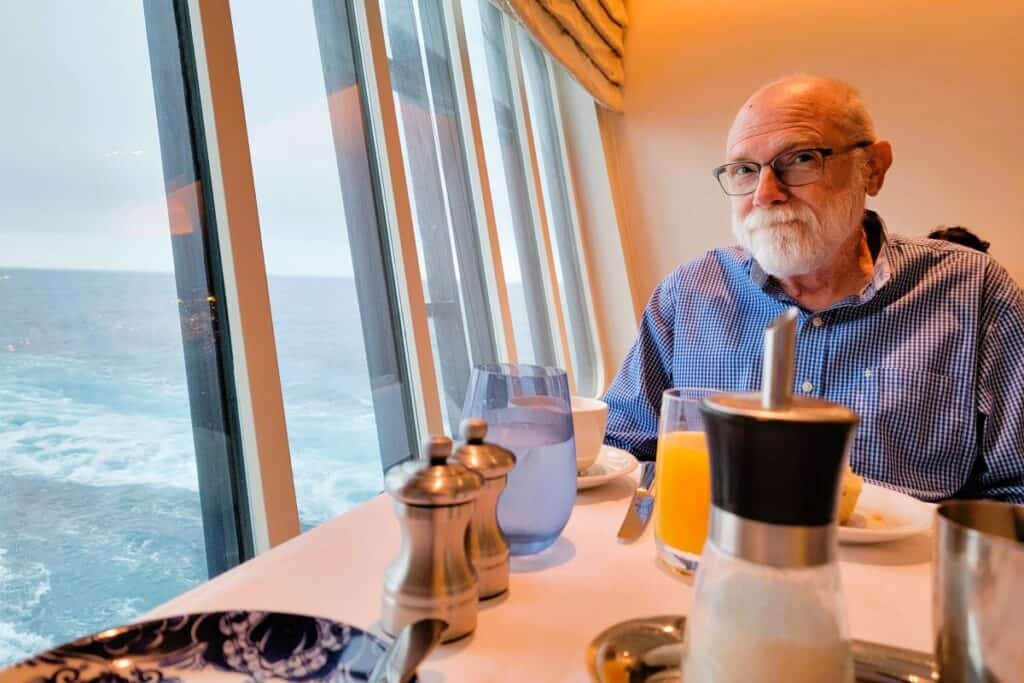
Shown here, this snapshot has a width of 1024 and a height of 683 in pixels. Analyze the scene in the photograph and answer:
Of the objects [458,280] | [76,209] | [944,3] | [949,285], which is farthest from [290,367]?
[944,3]

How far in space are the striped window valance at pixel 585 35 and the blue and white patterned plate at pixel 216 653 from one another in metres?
1.57

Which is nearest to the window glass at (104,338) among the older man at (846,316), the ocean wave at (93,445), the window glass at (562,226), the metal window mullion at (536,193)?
the ocean wave at (93,445)

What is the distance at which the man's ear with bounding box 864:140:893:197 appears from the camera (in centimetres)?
118

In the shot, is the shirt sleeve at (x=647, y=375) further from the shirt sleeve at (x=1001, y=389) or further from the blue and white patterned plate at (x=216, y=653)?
the blue and white patterned plate at (x=216, y=653)

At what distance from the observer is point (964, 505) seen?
13.0 inches

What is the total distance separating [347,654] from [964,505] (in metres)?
0.36

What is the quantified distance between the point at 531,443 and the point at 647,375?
0.83m

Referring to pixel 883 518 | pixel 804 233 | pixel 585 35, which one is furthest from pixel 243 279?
pixel 585 35

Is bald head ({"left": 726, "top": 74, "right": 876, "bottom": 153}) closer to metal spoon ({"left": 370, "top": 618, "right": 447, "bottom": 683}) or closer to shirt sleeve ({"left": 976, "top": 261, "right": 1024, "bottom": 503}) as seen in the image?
shirt sleeve ({"left": 976, "top": 261, "right": 1024, "bottom": 503})

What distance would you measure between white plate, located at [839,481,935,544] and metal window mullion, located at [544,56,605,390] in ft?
5.69

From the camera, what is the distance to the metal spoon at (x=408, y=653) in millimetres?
317

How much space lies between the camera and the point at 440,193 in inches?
62.6

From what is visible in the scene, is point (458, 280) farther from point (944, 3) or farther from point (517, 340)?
point (944, 3)

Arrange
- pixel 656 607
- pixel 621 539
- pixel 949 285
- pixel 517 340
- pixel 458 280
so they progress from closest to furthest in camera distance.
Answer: pixel 656 607
pixel 621 539
pixel 949 285
pixel 458 280
pixel 517 340
